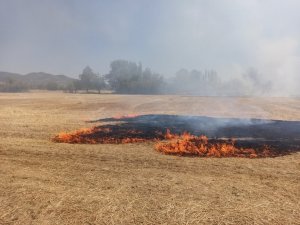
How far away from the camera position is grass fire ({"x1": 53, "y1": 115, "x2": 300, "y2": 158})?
1433 centimetres

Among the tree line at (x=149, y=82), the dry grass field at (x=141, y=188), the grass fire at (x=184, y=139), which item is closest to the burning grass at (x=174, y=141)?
the grass fire at (x=184, y=139)

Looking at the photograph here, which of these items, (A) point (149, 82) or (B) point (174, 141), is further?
(A) point (149, 82)

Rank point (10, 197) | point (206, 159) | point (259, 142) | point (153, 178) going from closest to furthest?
point (10, 197), point (153, 178), point (206, 159), point (259, 142)

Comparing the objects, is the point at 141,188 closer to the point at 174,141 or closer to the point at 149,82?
the point at 174,141

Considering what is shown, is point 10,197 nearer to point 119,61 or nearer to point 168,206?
point 168,206

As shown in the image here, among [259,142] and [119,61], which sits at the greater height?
[119,61]

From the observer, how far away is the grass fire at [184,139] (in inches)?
564

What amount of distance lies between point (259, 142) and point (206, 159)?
153 inches

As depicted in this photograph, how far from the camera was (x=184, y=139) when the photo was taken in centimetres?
1683

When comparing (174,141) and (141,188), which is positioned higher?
(174,141)

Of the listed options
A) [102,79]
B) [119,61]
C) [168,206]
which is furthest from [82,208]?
[102,79]

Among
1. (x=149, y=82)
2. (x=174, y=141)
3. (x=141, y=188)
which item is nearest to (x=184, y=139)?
(x=174, y=141)

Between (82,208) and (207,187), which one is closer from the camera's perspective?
(82,208)

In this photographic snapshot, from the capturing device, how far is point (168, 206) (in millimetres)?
8562
